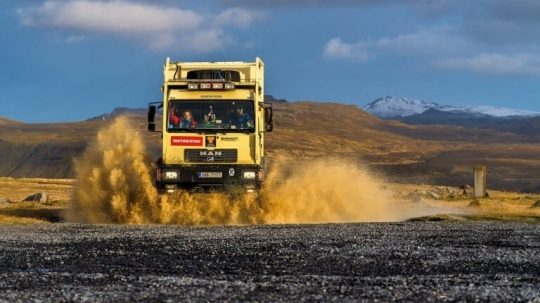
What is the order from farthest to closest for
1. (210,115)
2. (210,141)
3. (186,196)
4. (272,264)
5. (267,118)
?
(186,196) < (267,118) < (210,115) < (210,141) < (272,264)

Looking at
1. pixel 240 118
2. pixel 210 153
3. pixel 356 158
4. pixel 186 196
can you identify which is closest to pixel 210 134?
pixel 210 153

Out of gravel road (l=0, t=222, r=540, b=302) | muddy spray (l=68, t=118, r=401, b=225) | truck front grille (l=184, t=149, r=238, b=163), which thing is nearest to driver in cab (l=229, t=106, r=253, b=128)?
truck front grille (l=184, t=149, r=238, b=163)

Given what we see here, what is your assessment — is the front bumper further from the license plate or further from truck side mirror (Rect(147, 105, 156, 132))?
truck side mirror (Rect(147, 105, 156, 132))

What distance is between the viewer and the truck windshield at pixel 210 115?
22.9 metres

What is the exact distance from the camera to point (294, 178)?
87.0ft

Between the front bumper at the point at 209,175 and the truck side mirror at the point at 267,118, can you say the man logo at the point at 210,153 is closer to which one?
the front bumper at the point at 209,175

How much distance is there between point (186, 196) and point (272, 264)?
11104 millimetres

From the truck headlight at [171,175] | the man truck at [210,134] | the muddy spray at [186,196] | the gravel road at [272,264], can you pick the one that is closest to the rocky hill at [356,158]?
the muddy spray at [186,196]

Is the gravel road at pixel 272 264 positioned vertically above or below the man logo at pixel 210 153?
below

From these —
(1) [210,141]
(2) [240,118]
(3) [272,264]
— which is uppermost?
(2) [240,118]

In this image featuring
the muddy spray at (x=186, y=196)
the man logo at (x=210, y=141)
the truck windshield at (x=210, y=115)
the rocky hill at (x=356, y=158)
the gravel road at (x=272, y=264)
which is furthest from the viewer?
the rocky hill at (x=356, y=158)

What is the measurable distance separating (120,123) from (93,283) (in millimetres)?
16133

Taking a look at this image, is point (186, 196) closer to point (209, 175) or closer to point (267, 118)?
point (209, 175)

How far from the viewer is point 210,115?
2298 centimetres
